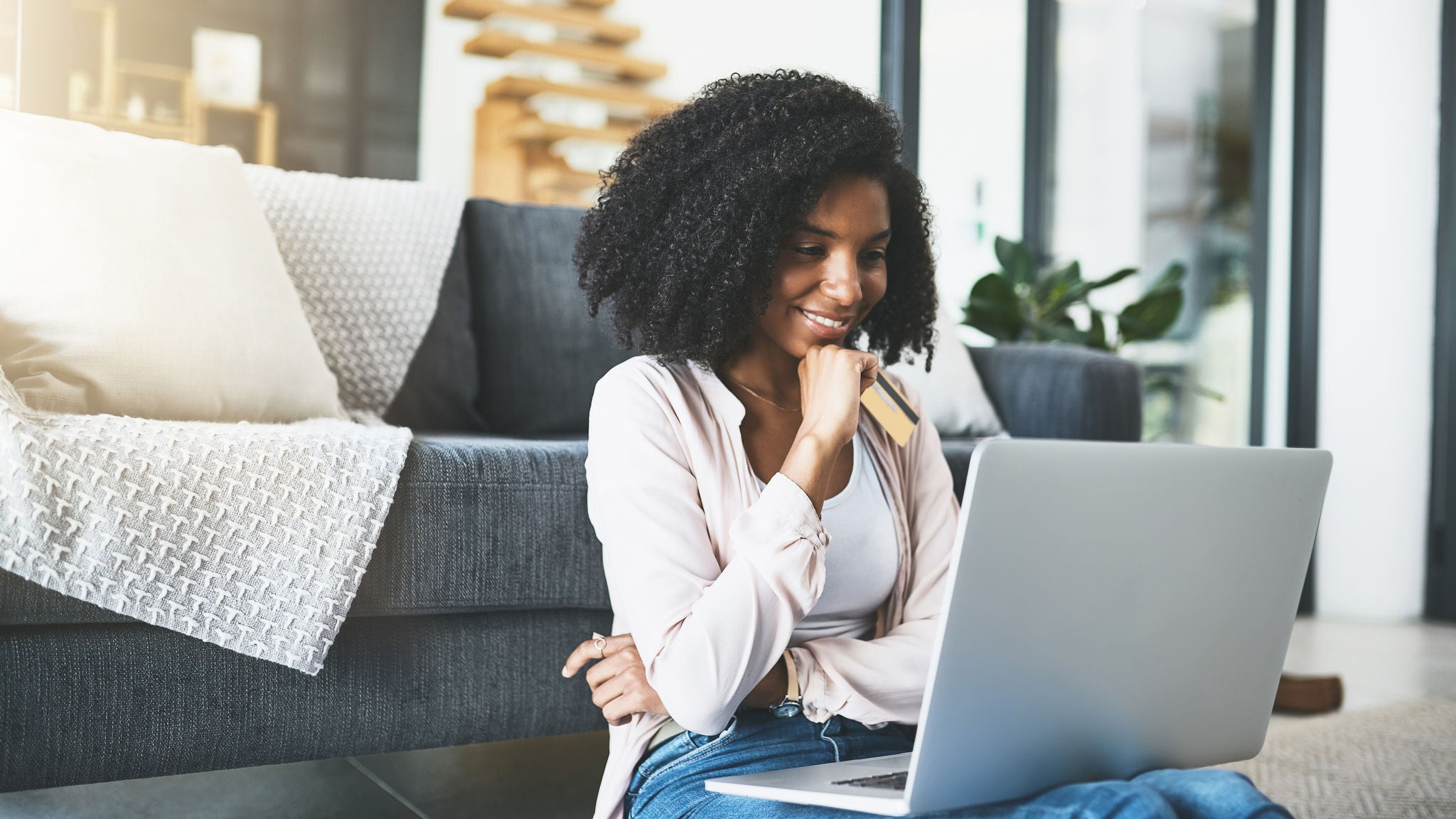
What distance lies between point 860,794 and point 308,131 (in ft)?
7.14

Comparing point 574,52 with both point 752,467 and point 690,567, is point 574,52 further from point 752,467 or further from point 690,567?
point 690,567

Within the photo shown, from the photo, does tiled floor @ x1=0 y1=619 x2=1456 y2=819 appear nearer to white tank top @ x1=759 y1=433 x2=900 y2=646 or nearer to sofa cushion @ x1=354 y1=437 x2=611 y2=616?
sofa cushion @ x1=354 y1=437 x2=611 y2=616

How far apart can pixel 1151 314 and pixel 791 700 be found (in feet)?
7.33

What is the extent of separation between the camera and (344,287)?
1.81 metres

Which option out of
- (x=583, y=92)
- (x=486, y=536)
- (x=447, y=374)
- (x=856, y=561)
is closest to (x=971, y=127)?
(x=583, y=92)

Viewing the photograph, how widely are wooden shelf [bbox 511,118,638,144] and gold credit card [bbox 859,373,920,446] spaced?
1784mm

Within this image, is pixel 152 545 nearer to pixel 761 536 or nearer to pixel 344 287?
pixel 761 536

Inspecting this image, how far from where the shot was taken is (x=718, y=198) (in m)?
1.05

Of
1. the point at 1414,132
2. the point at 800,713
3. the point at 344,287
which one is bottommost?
the point at 800,713

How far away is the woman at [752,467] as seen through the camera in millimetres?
889

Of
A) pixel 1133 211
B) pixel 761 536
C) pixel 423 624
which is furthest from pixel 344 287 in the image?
pixel 1133 211

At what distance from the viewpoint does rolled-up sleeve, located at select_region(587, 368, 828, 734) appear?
0.86m

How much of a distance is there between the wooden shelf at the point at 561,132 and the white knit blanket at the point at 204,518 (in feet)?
4.86

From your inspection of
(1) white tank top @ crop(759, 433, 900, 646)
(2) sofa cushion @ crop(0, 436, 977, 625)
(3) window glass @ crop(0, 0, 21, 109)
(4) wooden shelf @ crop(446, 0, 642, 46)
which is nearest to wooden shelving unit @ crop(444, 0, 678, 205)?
(4) wooden shelf @ crop(446, 0, 642, 46)
